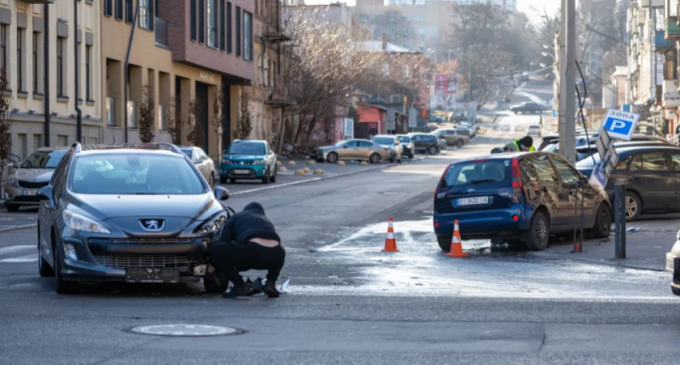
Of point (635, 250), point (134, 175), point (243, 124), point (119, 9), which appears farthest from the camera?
point (243, 124)

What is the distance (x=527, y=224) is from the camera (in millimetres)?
18547

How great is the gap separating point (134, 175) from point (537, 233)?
7.44 meters

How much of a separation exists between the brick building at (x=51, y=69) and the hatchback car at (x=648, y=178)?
2056cm

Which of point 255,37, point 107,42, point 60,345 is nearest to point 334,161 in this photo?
point 255,37

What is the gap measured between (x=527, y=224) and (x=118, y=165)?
281 inches

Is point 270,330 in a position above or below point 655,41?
below

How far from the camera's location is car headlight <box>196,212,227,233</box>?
12.6m

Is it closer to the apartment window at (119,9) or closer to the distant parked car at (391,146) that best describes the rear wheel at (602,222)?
the apartment window at (119,9)

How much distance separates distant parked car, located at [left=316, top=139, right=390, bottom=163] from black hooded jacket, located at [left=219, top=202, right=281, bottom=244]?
195 ft

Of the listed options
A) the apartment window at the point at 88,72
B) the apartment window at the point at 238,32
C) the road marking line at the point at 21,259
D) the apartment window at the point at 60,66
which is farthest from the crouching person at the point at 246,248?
the apartment window at the point at 238,32

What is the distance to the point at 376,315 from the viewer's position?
11172 mm

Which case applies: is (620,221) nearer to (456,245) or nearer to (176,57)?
(456,245)

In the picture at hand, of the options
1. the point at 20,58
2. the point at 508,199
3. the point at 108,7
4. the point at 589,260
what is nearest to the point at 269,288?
the point at 589,260

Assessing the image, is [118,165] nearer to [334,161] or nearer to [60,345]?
[60,345]
